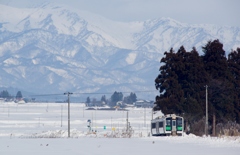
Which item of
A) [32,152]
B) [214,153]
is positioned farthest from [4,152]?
[214,153]

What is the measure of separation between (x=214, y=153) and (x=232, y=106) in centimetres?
3056

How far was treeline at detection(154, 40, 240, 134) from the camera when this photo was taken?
5632 centimetres

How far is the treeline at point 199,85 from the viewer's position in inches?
2217

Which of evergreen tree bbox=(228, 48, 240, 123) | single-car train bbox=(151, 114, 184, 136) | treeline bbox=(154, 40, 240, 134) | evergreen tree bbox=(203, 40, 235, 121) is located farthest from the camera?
evergreen tree bbox=(228, 48, 240, 123)

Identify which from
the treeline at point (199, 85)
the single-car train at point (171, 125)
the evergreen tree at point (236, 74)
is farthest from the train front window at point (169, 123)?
the evergreen tree at point (236, 74)

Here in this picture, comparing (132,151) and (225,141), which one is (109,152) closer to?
(132,151)

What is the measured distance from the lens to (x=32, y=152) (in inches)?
1064

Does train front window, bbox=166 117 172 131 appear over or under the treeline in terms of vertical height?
under

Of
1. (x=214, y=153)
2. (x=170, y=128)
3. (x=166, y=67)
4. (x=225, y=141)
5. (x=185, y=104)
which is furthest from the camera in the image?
(x=166, y=67)

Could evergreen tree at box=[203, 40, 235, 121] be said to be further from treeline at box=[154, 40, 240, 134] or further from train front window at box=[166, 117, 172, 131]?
Answer: train front window at box=[166, 117, 172, 131]

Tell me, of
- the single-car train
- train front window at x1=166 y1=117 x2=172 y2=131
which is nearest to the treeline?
the single-car train

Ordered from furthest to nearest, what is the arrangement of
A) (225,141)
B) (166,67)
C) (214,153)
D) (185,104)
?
(166,67) < (185,104) < (225,141) < (214,153)

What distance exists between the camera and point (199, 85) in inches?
2267

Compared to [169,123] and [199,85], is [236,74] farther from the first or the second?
[169,123]
